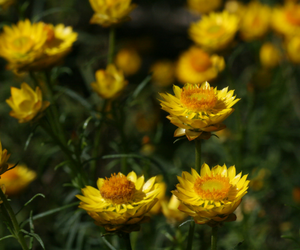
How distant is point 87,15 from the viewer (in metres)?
3.30

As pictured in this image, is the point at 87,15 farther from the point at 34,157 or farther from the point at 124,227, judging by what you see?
the point at 124,227

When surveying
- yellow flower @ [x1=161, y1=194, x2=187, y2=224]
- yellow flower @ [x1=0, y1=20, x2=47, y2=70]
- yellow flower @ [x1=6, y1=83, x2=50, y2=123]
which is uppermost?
yellow flower @ [x1=0, y1=20, x2=47, y2=70]

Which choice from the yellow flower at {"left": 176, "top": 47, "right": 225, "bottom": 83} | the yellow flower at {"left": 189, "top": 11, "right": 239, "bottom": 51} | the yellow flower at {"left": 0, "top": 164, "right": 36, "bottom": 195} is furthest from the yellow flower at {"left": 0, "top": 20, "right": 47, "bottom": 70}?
the yellow flower at {"left": 176, "top": 47, "right": 225, "bottom": 83}

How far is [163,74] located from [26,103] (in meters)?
1.97

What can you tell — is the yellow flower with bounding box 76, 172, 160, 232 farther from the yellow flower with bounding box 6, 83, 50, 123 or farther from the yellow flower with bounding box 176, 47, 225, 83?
the yellow flower with bounding box 176, 47, 225, 83

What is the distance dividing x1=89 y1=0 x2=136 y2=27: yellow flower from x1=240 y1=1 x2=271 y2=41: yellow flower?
122 centimetres

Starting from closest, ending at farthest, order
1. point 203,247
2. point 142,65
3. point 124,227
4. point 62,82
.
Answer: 1. point 124,227
2. point 203,247
3. point 62,82
4. point 142,65

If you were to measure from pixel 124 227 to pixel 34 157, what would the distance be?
185 centimetres

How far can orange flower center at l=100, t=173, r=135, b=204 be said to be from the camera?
964 millimetres

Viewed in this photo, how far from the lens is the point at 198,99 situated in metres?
1.02

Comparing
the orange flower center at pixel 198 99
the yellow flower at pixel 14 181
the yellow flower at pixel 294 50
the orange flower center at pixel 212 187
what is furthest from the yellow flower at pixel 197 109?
the yellow flower at pixel 294 50

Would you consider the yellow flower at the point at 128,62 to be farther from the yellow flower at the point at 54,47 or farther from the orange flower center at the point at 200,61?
the yellow flower at the point at 54,47

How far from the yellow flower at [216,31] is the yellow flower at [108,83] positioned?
0.64m

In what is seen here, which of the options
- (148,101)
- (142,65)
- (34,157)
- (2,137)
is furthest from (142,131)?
(142,65)
